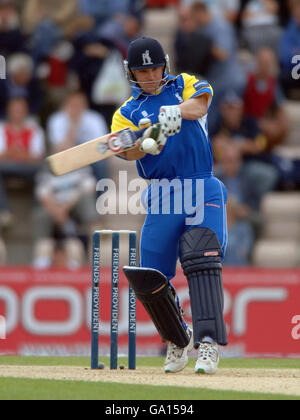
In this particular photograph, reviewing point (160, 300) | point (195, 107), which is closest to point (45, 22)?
point (195, 107)

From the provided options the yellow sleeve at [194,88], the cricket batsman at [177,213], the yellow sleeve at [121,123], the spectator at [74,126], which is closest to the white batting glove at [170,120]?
the cricket batsman at [177,213]

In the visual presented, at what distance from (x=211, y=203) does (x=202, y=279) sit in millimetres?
464

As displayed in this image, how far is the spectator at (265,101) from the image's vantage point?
11375 mm

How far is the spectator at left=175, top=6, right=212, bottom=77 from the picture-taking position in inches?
452

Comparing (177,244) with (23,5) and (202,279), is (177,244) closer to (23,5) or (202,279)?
(202,279)

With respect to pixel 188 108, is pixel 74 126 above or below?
above

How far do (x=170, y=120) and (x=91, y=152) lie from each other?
50cm

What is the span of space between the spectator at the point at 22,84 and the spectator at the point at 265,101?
2345mm

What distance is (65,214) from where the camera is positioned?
10.3 meters

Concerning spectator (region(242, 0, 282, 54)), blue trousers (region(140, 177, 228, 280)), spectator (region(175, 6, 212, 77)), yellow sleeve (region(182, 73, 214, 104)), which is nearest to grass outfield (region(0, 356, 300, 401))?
blue trousers (region(140, 177, 228, 280))

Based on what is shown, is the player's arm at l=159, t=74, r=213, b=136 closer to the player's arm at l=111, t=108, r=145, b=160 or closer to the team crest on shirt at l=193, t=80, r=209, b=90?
the team crest on shirt at l=193, t=80, r=209, b=90

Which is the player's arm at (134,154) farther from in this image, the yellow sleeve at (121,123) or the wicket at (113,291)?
the wicket at (113,291)

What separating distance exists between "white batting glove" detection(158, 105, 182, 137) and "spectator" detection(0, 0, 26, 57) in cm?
602

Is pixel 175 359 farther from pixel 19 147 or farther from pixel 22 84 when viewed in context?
pixel 22 84
